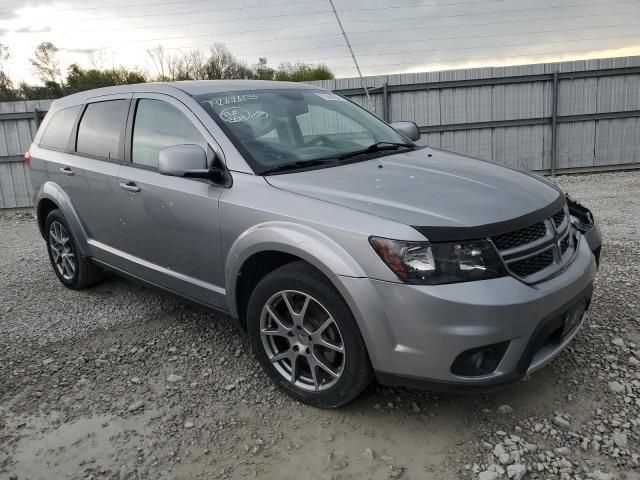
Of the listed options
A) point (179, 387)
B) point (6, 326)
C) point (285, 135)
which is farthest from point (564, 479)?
point (6, 326)

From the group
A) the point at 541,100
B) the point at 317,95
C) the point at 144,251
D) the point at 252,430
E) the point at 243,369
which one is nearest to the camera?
the point at 252,430

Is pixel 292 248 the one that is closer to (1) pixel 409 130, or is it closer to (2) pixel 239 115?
(2) pixel 239 115

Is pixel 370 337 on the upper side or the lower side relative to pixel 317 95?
lower

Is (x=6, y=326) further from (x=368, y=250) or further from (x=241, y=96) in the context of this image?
(x=368, y=250)

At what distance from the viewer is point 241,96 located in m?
3.69

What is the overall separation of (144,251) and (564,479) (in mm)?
2886

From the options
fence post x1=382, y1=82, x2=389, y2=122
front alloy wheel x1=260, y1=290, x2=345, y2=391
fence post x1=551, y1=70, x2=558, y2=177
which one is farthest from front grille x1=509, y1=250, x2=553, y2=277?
fence post x1=551, y1=70, x2=558, y2=177

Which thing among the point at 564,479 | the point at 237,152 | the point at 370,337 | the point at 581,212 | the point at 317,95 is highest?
the point at 317,95

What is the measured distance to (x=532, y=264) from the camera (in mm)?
2629

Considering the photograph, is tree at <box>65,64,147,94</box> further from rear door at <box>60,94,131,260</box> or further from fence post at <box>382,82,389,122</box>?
rear door at <box>60,94,131,260</box>

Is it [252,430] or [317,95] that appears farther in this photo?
[317,95]

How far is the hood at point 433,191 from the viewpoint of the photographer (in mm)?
2562

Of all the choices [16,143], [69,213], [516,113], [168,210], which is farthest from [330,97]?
[16,143]

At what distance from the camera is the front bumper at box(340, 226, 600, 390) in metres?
2.39
